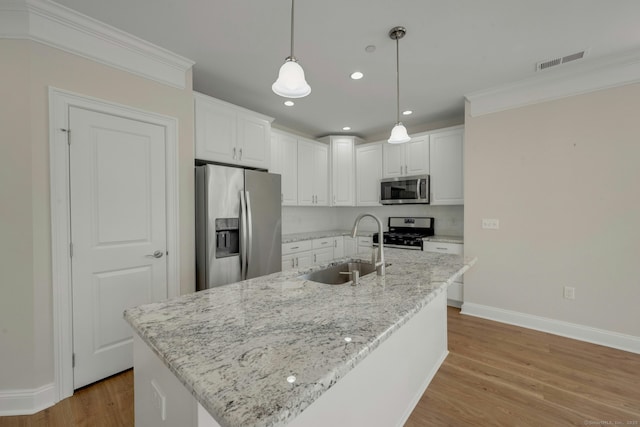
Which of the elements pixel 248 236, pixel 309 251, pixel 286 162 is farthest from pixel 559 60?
pixel 309 251

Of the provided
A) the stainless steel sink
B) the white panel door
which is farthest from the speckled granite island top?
the white panel door

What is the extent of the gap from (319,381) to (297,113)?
353 centimetres

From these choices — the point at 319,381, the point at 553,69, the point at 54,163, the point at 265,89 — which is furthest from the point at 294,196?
the point at 319,381

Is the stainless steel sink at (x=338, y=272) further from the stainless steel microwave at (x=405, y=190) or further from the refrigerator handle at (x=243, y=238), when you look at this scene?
the stainless steel microwave at (x=405, y=190)

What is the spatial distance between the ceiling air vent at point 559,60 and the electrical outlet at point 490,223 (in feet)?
5.07

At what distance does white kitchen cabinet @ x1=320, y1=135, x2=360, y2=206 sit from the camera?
14.9 ft

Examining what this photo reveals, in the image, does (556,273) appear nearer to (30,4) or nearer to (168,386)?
(168,386)

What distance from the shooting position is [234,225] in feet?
8.46

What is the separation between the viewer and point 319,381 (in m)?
0.65

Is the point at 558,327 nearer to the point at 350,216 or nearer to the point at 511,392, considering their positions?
the point at 511,392

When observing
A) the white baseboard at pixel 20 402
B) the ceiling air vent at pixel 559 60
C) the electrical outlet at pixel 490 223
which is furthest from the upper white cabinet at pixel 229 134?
the ceiling air vent at pixel 559 60

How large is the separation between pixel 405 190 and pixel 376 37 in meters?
2.31

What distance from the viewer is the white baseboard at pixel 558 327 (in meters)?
2.43

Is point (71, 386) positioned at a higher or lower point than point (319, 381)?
lower
